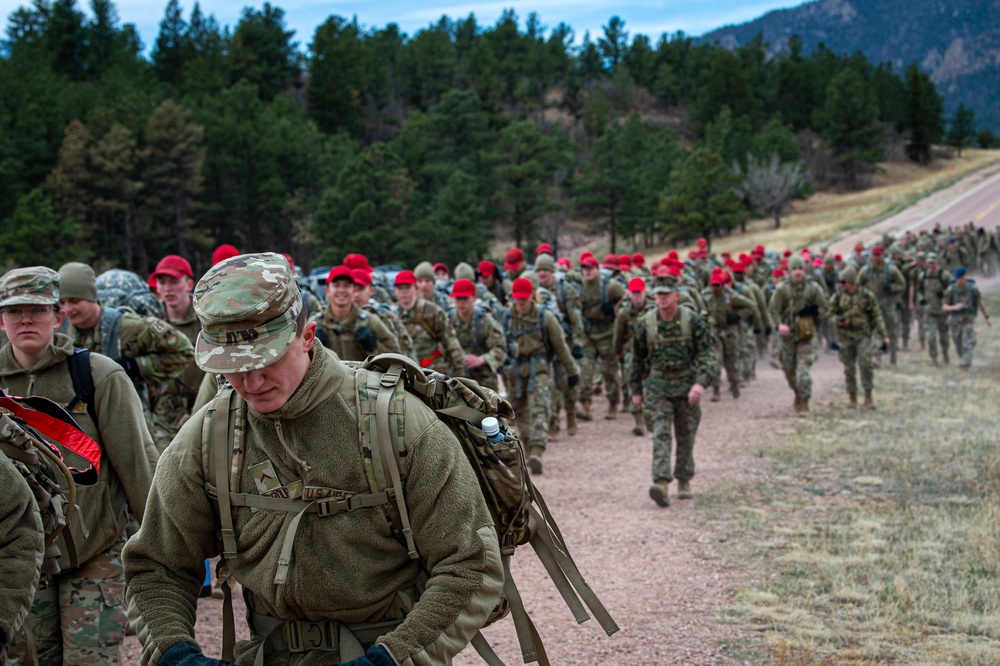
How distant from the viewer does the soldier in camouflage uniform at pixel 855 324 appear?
15.2 metres

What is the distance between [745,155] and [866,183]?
1753 cm

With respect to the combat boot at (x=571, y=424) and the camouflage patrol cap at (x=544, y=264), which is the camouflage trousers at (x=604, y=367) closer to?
the combat boot at (x=571, y=424)

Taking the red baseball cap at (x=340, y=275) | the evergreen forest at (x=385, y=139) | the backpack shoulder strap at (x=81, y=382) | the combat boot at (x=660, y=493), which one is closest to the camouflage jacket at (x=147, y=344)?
the backpack shoulder strap at (x=81, y=382)

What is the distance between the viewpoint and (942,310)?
20.2 meters

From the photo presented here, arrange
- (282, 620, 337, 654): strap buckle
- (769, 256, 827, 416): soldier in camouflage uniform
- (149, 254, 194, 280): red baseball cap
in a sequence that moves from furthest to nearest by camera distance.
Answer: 1. (769, 256, 827, 416): soldier in camouflage uniform
2. (149, 254, 194, 280): red baseball cap
3. (282, 620, 337, 654): strap buckle

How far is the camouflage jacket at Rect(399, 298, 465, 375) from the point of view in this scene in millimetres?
10242

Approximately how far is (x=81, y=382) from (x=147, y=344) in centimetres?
200

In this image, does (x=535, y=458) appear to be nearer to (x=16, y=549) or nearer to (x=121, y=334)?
(x=121, y=334)

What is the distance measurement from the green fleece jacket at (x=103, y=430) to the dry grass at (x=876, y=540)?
4.22 metres

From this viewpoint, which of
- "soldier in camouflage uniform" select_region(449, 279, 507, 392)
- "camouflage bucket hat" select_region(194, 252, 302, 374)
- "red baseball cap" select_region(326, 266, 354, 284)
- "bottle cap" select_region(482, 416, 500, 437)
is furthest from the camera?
"soldier in camouflage uniform" select_region(449, 279, 507, 392)

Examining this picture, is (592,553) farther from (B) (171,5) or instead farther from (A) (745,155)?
(B) (171,5)

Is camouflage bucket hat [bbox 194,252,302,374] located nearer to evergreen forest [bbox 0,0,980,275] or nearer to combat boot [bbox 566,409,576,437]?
combat boot [bbox 566,409,576,437]

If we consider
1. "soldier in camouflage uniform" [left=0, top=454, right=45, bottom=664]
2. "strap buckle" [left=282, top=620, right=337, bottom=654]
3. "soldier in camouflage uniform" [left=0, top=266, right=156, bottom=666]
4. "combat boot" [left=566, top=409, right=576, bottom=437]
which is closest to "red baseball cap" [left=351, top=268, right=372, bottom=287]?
"soldier in camouflage uniform" [left=0, top=266, right=156, bottom=666]

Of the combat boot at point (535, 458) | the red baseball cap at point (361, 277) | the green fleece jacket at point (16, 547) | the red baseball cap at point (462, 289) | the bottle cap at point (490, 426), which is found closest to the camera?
the bottle cap at point (490, 426)
